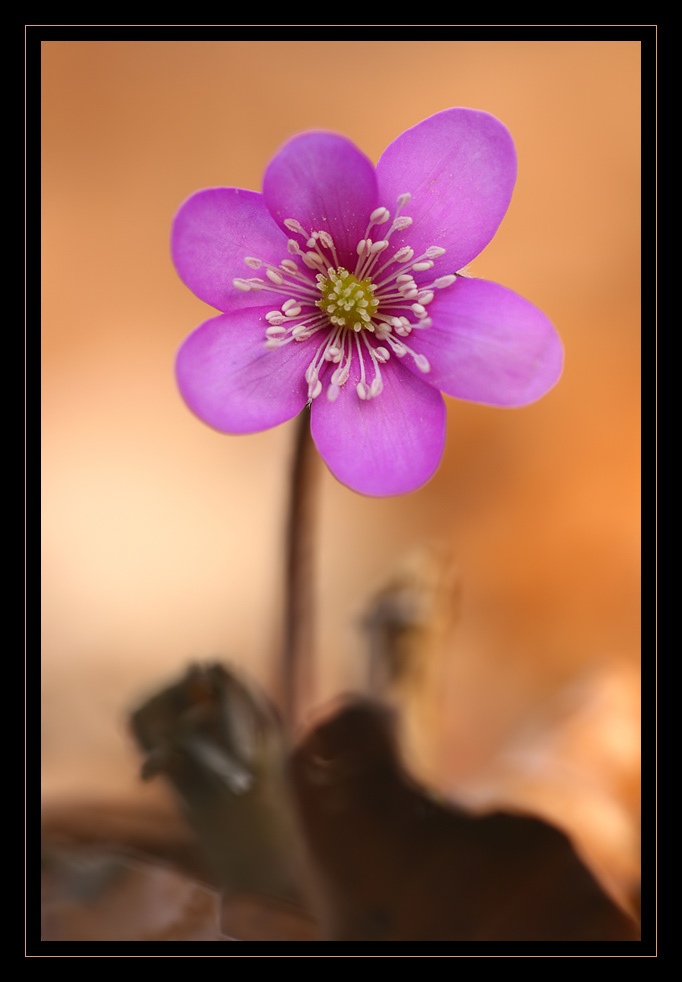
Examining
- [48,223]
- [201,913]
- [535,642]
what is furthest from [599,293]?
[201,913]

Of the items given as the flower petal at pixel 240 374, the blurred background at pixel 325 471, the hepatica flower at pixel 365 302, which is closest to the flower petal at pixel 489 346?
the hepatica flower at pixel 365 302

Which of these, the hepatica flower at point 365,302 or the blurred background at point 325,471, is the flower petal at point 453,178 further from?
the blurred background at point 325,471

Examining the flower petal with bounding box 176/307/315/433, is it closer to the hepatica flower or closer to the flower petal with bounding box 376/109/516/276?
the hepatica flower

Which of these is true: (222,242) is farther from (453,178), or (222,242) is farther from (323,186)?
(453,178)

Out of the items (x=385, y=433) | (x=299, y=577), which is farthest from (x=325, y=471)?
(x=385, y=433)

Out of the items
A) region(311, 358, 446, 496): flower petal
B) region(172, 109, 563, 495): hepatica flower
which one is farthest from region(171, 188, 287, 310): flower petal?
region(311, 358, 446, 496): flower petal
